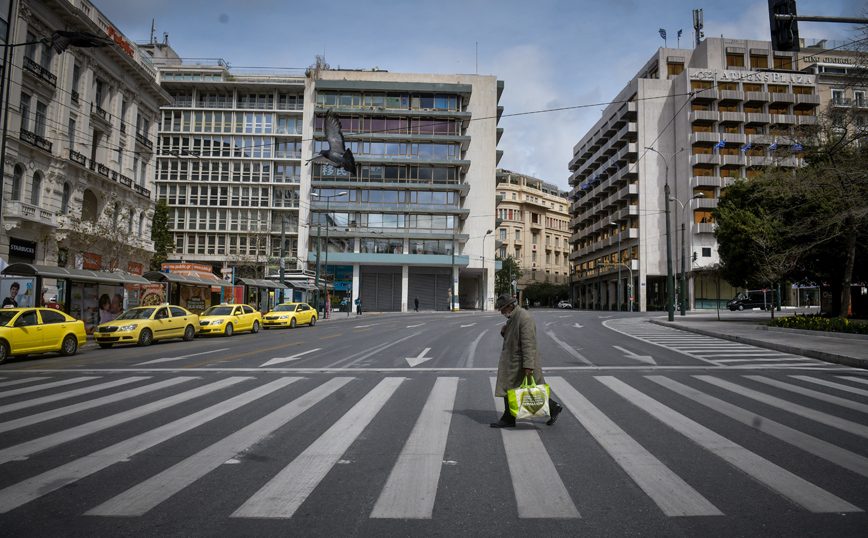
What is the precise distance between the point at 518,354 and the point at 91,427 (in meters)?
5.13

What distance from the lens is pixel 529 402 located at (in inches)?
245

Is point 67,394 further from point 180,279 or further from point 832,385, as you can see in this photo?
point 180,279

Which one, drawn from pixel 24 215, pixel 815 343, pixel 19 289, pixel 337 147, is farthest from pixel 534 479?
pixel 337 147

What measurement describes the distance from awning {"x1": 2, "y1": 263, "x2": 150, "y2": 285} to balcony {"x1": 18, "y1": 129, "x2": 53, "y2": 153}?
10.7 m

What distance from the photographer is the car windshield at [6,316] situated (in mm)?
13922

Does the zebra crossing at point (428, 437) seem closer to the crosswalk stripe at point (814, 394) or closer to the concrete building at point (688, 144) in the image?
the crosswalk stripe at point (814, 394)

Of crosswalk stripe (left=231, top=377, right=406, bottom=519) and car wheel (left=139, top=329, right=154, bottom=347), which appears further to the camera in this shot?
car wheel (left=139, top=329, right=154, bottom=347)

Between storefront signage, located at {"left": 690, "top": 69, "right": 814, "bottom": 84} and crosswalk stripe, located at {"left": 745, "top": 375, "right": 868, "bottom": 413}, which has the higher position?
storefront signage, located at {"left": 690, "top": 69, "right": 814, "bottom": 84}

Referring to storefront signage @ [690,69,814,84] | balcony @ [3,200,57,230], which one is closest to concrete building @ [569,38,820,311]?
storefront signage @ [690,69,814,84]

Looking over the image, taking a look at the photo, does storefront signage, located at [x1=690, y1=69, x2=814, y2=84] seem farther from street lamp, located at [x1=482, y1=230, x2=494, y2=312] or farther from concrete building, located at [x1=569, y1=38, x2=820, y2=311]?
street lamp, located at [x1=482, y1=230, x2=494, y2=312]

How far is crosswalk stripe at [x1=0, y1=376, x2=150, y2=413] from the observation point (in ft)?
24.7

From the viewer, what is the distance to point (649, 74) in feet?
223

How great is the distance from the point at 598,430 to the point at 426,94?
6060cm

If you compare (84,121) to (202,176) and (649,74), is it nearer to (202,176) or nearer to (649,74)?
(202,176)
